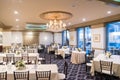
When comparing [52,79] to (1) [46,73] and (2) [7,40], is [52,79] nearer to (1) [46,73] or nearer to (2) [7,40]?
(1) [46,73]

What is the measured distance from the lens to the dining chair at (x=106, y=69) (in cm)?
488

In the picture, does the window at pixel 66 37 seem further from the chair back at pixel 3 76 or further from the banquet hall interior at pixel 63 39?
the chair back at pixel 3 76

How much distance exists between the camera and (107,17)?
845 centimetres

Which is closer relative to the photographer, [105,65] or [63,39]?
[105,65]

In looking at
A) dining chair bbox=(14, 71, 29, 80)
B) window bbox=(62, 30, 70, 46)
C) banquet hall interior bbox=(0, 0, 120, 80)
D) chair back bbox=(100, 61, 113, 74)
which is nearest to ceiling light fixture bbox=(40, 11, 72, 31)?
banquet hall interior bbox=(0, 0, 120, 80)

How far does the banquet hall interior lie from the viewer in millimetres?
4781

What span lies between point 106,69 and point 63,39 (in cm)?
1398

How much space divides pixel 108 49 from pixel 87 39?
9.92 ft

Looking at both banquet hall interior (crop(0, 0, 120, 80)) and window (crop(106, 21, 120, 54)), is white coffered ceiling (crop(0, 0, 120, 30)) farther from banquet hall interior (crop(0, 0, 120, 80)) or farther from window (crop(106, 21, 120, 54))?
window (crop(106, 21, 120, 54))

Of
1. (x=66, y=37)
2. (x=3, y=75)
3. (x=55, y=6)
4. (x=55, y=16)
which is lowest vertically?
(x=3, y=75)

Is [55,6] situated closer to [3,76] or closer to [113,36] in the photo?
[3,76]

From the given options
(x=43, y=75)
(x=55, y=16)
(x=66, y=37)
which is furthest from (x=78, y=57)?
(x=66, y=37)

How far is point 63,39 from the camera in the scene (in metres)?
19.1

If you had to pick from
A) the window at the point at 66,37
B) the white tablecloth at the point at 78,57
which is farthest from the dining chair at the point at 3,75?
the window at the point at 66,37
